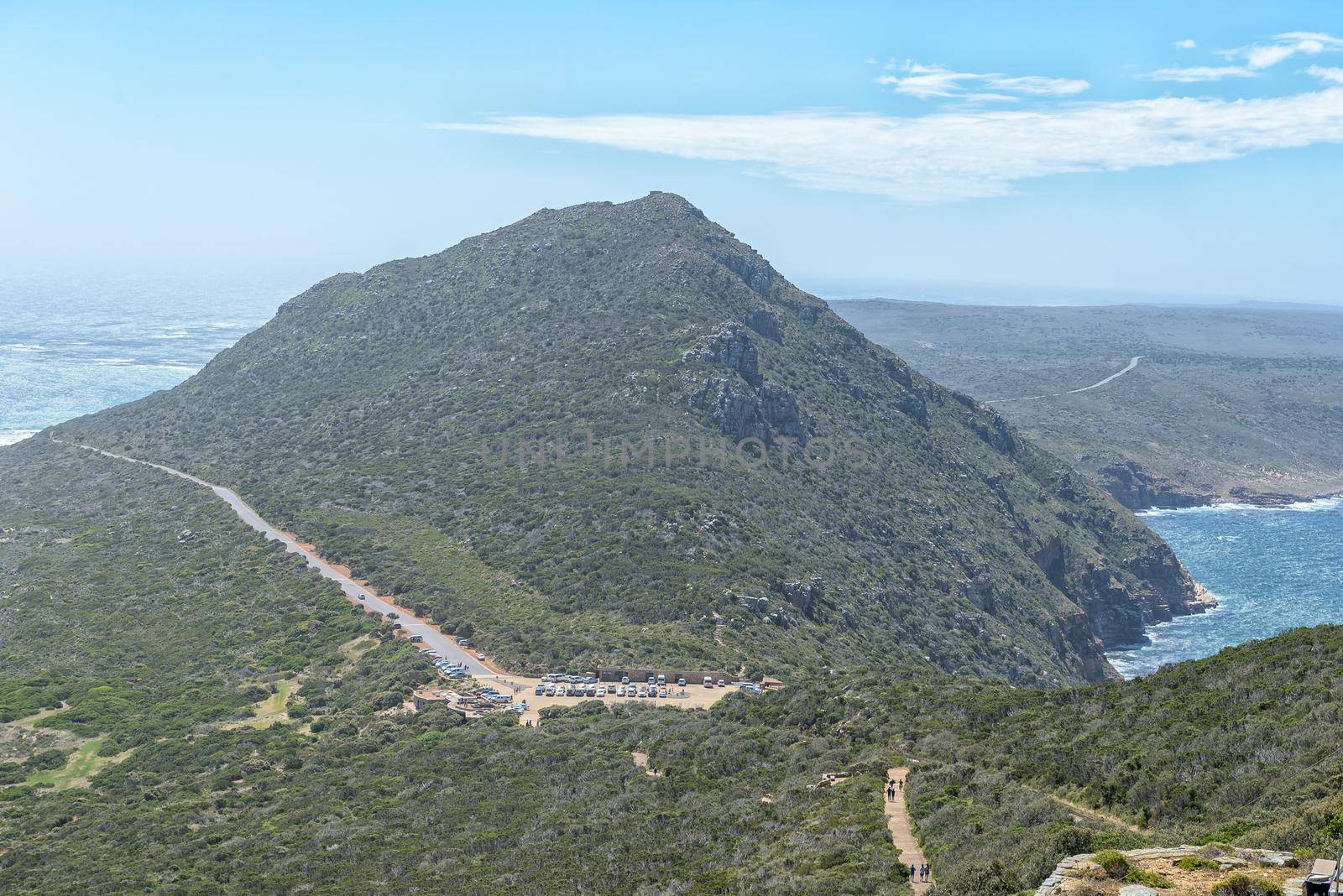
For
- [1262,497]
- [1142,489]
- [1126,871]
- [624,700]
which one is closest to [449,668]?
[624,700]

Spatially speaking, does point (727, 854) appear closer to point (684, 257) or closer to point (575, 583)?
point (575, 583)

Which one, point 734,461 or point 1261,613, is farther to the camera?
point 1261,613

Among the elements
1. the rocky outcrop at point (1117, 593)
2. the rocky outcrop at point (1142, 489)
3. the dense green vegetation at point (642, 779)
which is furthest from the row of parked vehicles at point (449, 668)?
the rocky outcrop at point (1142, 489)

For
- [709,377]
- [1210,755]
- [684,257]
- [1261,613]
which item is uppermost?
[684,257]

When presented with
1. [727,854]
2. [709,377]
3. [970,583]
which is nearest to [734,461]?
[709,377]

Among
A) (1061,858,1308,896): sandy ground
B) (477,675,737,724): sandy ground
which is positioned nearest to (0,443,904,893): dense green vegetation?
(477,675,737,724): sandy ground

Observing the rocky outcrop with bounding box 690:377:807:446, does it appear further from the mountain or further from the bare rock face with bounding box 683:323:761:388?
the bare rock face with bounding box 683:323:761:388

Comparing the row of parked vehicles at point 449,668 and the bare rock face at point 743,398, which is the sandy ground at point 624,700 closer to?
the row of parked vehicles at point 449,668
